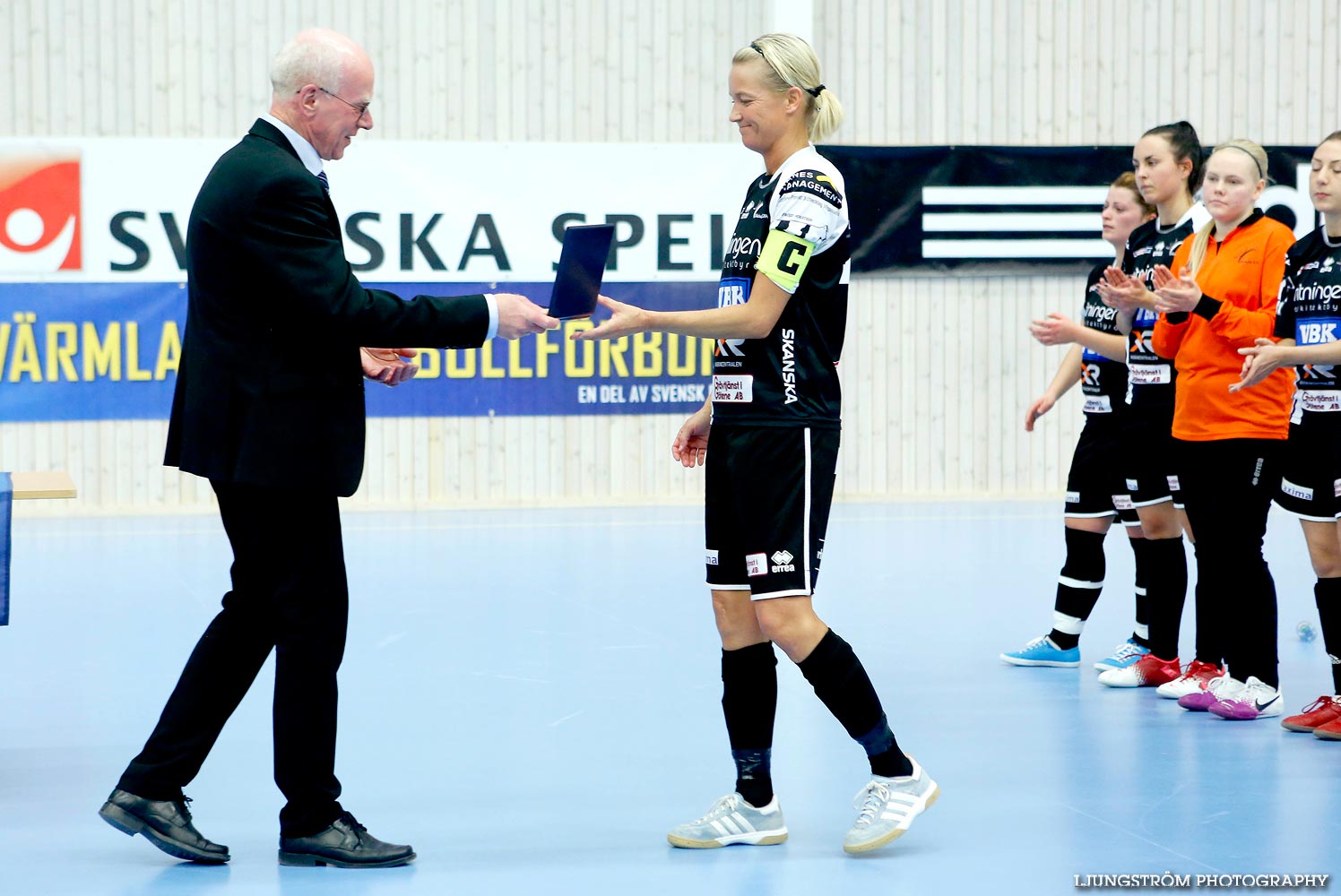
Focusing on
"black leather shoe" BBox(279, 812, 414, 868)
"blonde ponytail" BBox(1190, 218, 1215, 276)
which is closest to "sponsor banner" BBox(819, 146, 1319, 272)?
"blonde ponytail" BBox(1190, 218, 1215, 276)

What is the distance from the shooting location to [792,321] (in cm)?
330

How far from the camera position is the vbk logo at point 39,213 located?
987 centimetres

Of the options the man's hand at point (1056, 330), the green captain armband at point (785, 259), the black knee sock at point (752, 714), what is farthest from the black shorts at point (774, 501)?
the man's hand at point (1056, 330)

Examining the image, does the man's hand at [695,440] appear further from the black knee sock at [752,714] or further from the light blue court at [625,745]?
the light blue court at [625,745]

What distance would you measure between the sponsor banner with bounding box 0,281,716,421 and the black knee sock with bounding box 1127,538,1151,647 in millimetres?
5477

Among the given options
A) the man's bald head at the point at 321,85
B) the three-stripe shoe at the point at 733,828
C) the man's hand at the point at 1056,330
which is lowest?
the three-stripe shoe at the point at 733,828

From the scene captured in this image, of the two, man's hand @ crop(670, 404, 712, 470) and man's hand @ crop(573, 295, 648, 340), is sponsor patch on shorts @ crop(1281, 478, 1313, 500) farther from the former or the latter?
man's hand @ crop(573, 295, 648, 340)

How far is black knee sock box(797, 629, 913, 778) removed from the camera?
10.7 feet

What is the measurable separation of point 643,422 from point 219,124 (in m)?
3.65

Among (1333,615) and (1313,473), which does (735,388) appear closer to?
(1313,473)

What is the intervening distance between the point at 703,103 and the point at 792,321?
7.85 m

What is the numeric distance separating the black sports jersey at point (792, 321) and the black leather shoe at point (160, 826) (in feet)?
4.91

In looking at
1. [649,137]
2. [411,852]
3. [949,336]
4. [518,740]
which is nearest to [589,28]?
[649,137]

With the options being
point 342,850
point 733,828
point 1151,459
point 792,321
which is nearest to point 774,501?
point 792,321
